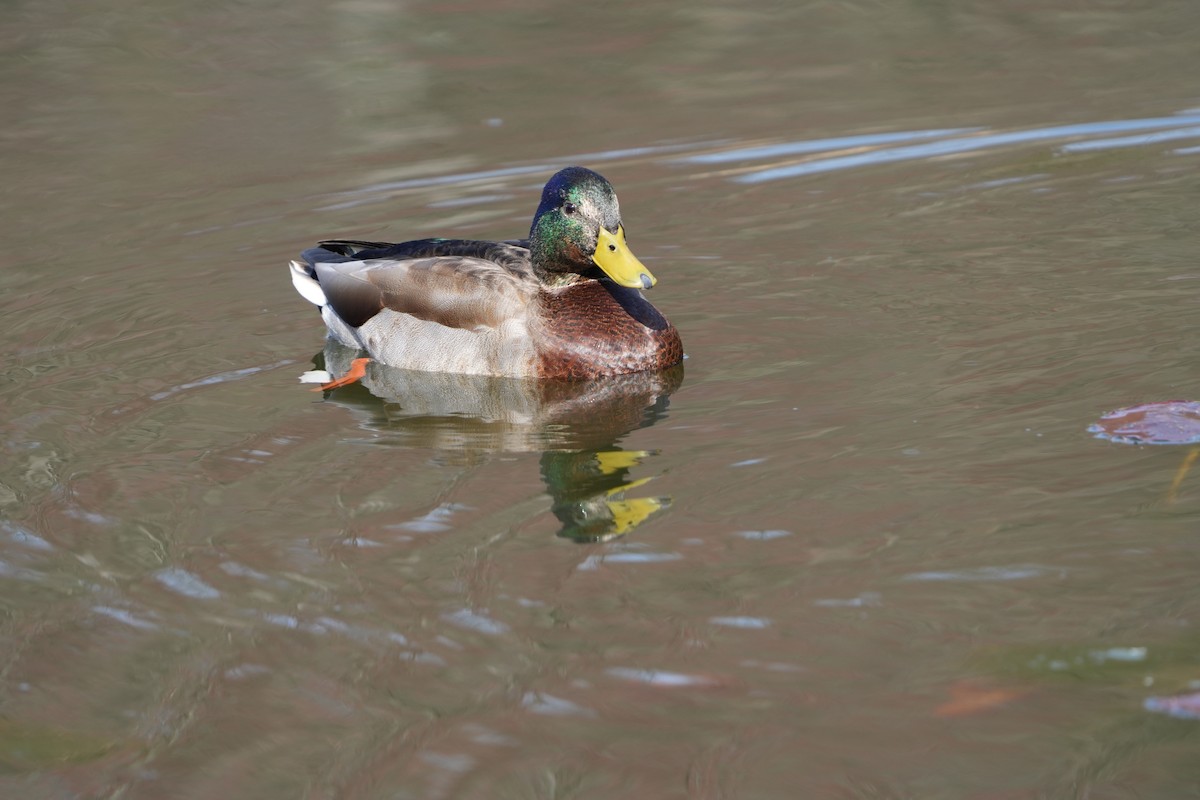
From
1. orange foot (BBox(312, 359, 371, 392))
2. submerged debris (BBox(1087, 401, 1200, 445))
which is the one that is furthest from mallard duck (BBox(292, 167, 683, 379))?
submerged debris (BBox(1087, 401, 1200, 445))

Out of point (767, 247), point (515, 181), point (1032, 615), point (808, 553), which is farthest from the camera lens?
point (515, 181)

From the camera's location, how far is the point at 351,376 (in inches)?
311

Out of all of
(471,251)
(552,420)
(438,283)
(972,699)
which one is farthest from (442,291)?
(972,699)

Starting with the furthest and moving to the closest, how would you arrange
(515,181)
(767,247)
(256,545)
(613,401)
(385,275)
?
(515,181)
(767,247)
(385,275)
(613,401)
(256,545)

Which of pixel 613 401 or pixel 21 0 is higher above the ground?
pixel 21 0

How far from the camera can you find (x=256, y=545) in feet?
18.4

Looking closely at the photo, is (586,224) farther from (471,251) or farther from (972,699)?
(972,699)

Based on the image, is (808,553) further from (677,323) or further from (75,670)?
(677,323)

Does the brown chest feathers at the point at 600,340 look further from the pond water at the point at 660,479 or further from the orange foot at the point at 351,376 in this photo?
the orange foot at the point at 351,376

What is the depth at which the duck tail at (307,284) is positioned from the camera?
8.54 metres

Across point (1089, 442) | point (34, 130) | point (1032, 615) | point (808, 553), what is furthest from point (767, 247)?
point (34, 130)

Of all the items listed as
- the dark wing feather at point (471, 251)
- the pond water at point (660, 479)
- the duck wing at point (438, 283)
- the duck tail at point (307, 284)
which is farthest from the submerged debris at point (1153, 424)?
the duck tail at point (307, 284)

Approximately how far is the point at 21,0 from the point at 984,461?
1556 centimetres

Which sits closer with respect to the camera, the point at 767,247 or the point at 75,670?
the point at 75,670
